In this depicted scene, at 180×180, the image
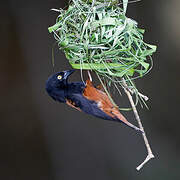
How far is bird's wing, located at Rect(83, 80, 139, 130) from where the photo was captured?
82cm

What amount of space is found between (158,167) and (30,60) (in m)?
1.35

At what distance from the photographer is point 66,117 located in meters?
2.40

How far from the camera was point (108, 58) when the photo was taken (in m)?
0.85

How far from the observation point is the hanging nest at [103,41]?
83cm

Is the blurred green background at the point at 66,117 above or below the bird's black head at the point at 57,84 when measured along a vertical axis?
below

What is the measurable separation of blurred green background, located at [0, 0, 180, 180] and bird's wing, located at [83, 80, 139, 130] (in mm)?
1491

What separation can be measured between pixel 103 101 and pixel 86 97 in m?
0.05

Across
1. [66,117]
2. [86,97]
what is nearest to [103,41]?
[86,97]

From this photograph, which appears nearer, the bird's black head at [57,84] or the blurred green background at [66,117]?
the bird's black head at [57,84]

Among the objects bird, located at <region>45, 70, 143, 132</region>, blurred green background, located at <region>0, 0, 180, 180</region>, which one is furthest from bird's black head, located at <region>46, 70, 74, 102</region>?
blurred green background, located at <region>0, 0, 180, 180</region>

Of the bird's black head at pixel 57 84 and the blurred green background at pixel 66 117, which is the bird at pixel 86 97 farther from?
the blurred green background at pixel 66 117

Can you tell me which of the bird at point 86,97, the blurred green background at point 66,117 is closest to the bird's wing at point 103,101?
the bird at point 86,97

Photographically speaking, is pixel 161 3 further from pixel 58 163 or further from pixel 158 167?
pixel 58 163

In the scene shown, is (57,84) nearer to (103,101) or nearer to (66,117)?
(103,101)
